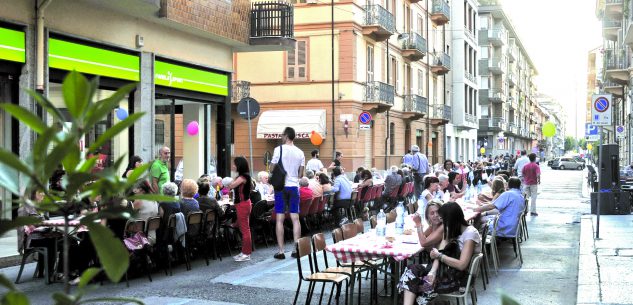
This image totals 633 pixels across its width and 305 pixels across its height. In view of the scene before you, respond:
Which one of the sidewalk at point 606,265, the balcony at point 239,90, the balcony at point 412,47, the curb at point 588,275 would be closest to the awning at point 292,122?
the balcony at point 239,90

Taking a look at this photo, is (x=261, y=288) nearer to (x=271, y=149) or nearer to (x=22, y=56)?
(x=22, y=56)

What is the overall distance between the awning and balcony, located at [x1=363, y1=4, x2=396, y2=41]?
13.9ft

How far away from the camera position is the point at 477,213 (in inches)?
444

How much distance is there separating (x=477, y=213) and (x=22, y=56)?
25.3ft

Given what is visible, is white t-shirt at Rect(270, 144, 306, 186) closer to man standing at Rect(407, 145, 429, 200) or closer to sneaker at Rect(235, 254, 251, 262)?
sneaker at Rect(235, 254, 251, 262)

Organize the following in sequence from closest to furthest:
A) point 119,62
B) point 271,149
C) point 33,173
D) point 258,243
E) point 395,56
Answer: point 33,173 → point 258,243 → point 119,62 → point 271,149 → point 395,56

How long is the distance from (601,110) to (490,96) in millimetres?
58644

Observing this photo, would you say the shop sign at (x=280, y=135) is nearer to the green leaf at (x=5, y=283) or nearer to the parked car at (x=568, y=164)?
the green leaf at (x=5, y=283)

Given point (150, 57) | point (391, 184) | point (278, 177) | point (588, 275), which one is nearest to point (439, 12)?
point (391, 184)

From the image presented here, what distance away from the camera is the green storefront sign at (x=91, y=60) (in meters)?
12.7

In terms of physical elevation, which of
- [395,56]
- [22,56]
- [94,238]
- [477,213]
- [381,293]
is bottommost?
[381,293]

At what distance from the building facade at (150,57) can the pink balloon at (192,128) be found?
134mm

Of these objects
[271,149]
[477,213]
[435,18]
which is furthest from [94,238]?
[435,18]

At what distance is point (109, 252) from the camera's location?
1482 mm
